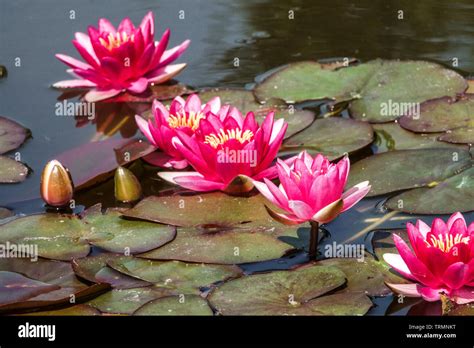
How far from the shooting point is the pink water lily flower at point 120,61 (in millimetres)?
4012

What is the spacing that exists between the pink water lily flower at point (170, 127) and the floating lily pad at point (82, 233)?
39 cm

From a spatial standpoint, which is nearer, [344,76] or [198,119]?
[198,119]

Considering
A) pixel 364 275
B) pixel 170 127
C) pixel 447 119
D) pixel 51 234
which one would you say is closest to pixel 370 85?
pixel 447 119

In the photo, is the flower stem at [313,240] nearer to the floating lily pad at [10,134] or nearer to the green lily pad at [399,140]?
the green lily pad at [399,140]

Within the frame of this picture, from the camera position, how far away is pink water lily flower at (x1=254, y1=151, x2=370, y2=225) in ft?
9.27

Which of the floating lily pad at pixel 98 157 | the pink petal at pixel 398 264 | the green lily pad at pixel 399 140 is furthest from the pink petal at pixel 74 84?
the pink petal at pixel 398 264

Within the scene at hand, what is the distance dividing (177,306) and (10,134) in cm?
145

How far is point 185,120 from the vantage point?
11.4ft

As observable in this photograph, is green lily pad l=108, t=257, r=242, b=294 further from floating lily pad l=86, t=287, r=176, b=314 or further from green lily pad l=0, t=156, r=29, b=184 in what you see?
green lily pad l=0, t=156, r=29, b=184
